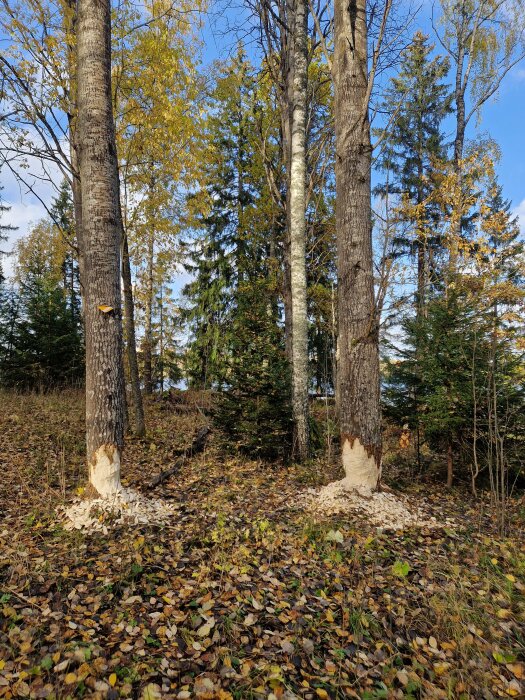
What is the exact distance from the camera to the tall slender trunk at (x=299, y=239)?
680 centimetres

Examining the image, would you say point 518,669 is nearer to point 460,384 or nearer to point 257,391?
point 460,384

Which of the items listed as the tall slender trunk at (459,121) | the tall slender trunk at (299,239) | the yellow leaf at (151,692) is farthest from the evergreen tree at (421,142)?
the yellow leaf at (151,692)

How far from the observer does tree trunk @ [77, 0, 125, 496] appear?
4.21m

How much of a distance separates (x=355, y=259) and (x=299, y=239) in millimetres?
2351

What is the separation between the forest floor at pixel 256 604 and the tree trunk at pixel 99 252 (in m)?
0.91

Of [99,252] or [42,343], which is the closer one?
[99,252]

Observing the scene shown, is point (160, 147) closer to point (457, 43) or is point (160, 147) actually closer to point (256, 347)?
point (256, 347)

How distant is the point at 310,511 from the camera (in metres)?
4.52

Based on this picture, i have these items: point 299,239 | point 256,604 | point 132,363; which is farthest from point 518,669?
point 132,363

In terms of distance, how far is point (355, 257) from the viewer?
481cm

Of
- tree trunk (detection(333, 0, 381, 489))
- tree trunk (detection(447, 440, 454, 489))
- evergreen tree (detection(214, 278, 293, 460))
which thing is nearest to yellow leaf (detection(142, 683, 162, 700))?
tree trunk (detection(333, 0, 381, 489))

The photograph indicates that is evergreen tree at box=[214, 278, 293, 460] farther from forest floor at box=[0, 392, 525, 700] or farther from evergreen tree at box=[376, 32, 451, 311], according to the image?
evergreen tree at box=[376, 32, 451, 311]

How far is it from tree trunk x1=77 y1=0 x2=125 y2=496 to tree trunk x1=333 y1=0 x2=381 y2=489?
2.73 m

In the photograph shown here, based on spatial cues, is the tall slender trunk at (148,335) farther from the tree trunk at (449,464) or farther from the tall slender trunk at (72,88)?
the tree trunk at (449,464)
